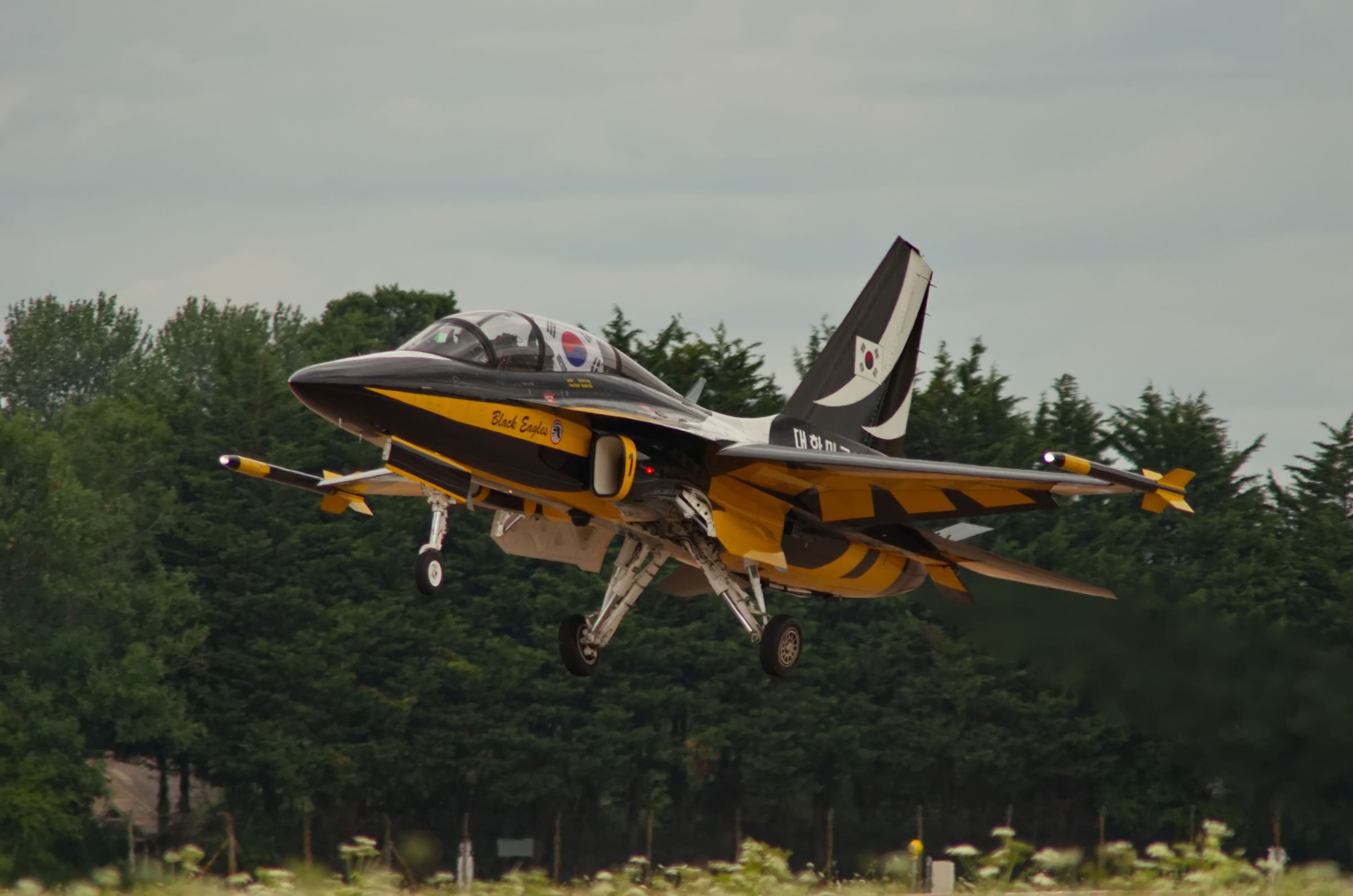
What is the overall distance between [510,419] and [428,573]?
5.89ft

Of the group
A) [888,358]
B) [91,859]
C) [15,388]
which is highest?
[15,388]

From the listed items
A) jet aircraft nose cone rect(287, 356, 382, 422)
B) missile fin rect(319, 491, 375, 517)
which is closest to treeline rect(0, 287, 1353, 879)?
missile fin rect(319, 491, 375, 517)

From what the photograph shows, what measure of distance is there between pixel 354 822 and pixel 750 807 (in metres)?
10.8

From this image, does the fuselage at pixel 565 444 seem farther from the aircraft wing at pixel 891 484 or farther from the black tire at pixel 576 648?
the black tire at pixel 576 648

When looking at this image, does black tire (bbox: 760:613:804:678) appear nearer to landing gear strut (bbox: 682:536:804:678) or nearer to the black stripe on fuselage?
landing gear strut (bbox: 682:536:804:678)

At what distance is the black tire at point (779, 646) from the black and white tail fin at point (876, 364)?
113 inches

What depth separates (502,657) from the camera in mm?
47875

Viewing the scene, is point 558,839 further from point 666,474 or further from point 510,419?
point 510,419

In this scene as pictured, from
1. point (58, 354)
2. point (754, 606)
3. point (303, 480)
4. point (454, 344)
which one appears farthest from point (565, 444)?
point (58, 354)

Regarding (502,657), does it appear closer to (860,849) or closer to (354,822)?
(354,822)

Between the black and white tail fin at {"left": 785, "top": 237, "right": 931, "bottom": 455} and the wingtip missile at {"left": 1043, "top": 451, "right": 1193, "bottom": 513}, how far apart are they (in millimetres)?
6147

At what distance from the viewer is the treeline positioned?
4566 cm

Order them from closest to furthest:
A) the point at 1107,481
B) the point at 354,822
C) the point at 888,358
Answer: the point at 1107,481, the point at 888,358, the point at 354,822

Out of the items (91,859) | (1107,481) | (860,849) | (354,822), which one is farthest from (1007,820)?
(1107,481)
